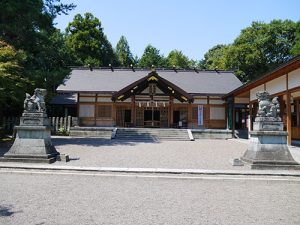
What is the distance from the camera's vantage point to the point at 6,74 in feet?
43.3

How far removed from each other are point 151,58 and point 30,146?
4981cm

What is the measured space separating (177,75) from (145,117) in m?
6.19

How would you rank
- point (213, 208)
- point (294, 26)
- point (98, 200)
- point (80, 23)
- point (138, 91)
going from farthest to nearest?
point (80, 23) → point (294, 26) → point (138, 91) → point (98, 200) → point (213, 208)

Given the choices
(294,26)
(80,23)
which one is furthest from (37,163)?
(80,23)

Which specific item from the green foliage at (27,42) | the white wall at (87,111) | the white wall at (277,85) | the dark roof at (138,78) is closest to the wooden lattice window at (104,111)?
the white wall at (87,111)

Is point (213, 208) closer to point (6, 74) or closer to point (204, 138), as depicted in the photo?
point (6, 74)

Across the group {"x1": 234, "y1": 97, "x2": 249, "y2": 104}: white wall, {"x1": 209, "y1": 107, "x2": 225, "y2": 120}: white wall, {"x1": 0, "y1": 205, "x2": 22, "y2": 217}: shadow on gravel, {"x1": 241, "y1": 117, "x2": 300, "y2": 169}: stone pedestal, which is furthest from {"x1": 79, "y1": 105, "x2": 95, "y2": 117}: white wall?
{"x1": 0, "y1": 205, "x2": 22, "y2": 217}: shadow on gravel

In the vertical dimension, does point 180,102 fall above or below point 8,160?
above

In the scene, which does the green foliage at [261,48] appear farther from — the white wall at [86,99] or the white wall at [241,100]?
the white wall at [86,99]

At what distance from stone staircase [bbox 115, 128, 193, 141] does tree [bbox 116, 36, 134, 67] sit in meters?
35.2

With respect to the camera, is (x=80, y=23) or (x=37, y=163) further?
(x=80, y=23)

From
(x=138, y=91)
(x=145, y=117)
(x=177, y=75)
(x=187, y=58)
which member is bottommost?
(x=145, y=117)

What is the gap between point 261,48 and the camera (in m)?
37.0

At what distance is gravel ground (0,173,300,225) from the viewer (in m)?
4.70
